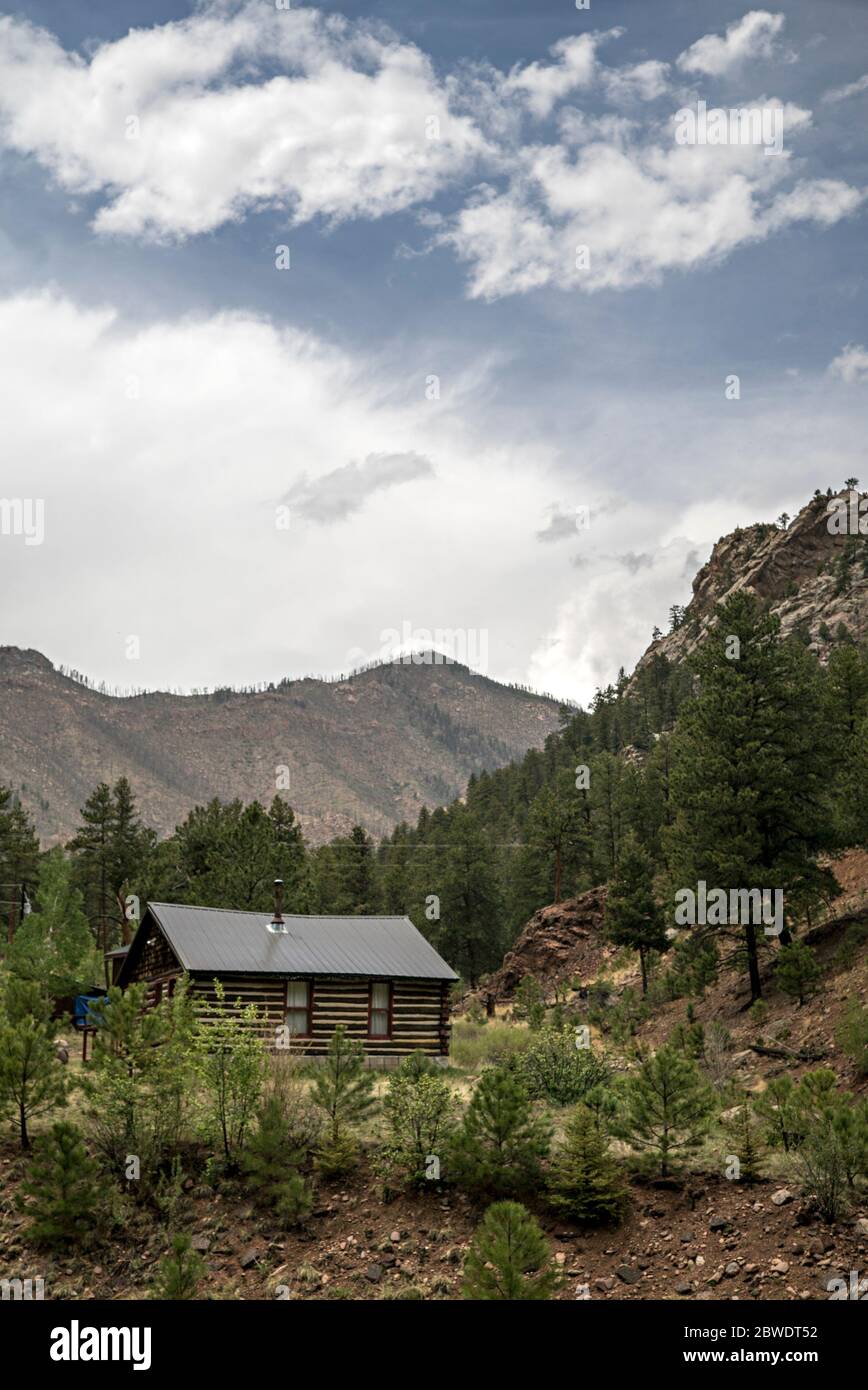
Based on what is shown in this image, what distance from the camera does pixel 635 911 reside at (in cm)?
4853

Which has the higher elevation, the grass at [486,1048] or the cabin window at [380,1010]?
the cabin window at [380,1010]

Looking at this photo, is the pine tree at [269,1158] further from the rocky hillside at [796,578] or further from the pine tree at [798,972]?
the rocky hillside at [796,578]

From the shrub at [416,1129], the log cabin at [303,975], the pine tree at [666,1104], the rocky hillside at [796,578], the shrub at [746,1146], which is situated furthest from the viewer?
the rocky hillside at [796,578]

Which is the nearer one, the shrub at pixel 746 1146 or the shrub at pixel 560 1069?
the shrub at pixel 746 1146

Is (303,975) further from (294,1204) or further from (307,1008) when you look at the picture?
(294,1204)

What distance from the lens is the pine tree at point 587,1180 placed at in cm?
1841

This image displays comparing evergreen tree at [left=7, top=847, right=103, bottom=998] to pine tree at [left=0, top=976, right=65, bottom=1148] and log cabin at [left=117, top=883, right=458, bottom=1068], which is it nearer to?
log cabin at [left=117, top=883, right=458, bottom=1068]

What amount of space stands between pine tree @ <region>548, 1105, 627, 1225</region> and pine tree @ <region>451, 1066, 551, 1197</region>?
0.48 m

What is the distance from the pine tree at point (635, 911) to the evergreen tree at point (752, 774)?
1035cm

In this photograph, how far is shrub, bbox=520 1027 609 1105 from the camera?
24703 millimetres

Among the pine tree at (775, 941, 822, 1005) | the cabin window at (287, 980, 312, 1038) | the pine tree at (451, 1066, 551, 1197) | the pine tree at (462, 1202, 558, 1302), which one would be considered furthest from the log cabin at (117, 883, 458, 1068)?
the pine tree at (462, 1202, 558, 1302)

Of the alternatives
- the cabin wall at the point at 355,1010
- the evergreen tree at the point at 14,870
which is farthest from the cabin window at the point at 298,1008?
the evergreen tree at the point at 14,870

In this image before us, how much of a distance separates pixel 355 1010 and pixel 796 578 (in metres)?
144

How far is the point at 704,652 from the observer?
3850 cm
